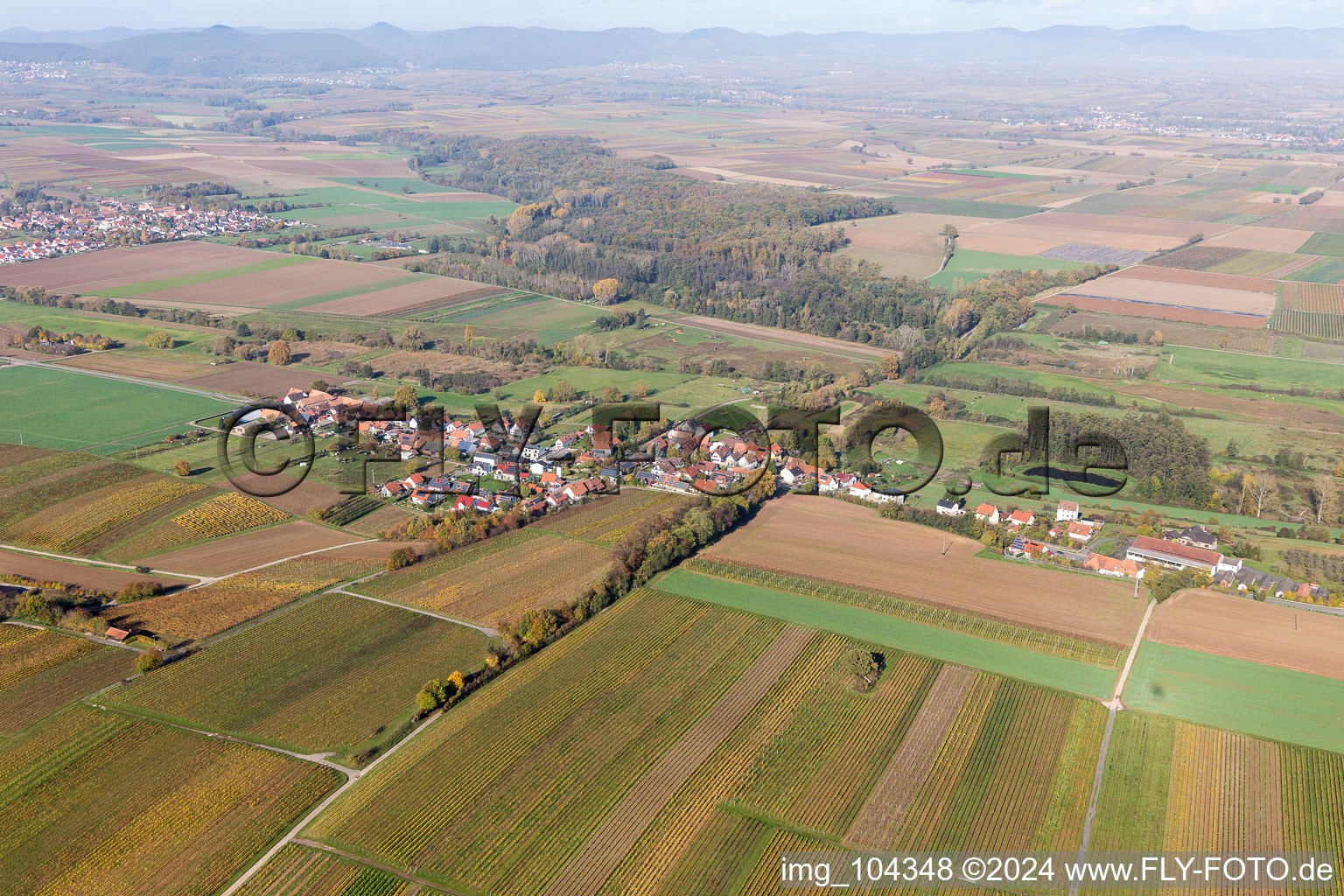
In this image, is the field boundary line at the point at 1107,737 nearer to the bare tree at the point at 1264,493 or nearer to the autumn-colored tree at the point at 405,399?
the bare tree at the point at 1264,493

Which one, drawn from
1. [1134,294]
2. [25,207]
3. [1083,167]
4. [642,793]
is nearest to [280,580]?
[642,793]

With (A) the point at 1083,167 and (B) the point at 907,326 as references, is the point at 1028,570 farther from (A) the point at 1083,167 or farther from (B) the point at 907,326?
(A) the point at 1083,167

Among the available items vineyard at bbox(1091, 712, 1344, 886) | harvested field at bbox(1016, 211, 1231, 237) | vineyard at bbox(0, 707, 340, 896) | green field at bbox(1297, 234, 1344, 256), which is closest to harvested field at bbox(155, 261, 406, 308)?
vineyard at bbox(0, 707, 340, 896)

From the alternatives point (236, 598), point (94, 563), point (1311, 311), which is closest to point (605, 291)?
point (94, 563)

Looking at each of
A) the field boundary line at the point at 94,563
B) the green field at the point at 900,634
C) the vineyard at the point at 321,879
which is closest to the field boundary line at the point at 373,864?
the vineyard at the point at 321,879

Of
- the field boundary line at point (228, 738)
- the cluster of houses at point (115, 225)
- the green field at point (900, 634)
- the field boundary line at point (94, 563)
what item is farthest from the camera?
the cluster of houses at point (115, 225)
